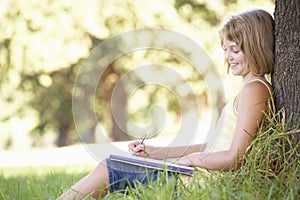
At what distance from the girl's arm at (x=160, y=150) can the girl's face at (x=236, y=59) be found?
1.49ft

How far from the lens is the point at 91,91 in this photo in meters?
9.01

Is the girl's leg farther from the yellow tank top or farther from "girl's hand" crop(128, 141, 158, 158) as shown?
the yellow tank top

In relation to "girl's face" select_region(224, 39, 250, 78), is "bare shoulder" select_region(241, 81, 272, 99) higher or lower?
lower

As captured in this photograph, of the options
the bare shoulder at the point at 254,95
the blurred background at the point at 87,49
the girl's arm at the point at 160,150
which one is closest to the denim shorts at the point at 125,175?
the girl's arm at the point at 160,150

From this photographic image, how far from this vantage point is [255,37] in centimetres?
245

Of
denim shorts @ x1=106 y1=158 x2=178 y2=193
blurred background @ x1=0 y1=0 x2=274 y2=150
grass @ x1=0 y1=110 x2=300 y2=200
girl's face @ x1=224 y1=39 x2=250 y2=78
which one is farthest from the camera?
blurred background @ x1=0 y1=0 x2=274 y2=150

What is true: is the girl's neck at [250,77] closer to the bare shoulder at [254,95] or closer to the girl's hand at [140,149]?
the bare shoulder at [254,95]

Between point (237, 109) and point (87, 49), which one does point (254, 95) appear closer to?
point (237, 109)

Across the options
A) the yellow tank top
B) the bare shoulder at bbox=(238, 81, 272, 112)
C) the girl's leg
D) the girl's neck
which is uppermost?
the girl's neck

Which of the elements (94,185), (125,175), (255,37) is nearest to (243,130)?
(255,37)

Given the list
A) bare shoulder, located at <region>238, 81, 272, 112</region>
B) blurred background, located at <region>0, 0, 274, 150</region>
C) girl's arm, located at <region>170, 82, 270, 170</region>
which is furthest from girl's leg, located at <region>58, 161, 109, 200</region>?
blurred background, located at <region>0, 0, 274, 150</region>

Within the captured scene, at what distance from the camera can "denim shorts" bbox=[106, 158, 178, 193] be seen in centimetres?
238

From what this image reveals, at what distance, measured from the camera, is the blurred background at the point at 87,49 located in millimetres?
8375

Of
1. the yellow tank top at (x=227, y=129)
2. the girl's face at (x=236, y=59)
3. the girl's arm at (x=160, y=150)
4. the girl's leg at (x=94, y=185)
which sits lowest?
the girl's leg at (x=94, y=185)
